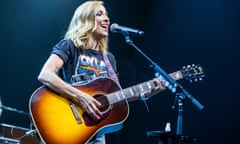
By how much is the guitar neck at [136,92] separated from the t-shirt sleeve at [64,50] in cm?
38

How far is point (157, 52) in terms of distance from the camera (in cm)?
526

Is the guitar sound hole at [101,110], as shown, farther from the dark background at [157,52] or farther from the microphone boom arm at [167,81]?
the dark background at [157,52]

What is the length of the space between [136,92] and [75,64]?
495 mm

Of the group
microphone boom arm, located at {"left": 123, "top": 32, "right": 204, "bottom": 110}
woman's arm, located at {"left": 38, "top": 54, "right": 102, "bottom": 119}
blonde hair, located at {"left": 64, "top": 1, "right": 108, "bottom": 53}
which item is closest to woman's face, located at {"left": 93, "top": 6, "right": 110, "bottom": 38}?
blonde hair, located at {"left": 64, "top": 1, "right": 108, "bottom": 53}

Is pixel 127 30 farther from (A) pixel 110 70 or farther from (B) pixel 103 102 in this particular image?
(B) pixel 103 102

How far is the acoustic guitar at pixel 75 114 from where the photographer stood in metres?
2.52

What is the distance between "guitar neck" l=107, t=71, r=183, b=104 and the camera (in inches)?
107

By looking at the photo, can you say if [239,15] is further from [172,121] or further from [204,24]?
[172,121]

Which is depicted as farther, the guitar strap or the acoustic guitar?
the guitar strap

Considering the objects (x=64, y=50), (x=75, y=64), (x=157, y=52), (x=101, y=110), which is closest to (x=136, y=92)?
(x=101, y=110)

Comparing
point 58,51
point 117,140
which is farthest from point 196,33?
point 58,51

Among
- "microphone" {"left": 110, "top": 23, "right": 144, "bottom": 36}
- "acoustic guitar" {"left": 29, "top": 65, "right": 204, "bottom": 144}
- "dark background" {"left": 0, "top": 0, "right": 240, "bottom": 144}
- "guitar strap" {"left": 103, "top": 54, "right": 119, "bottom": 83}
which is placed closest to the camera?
"acoustic guitar" {"left": 29, "top": 65, "right": 204, "bottom": 144}

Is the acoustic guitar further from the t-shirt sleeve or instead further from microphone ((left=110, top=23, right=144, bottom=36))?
A: microphone ((left=110, top=23, right=144, bottom=36))

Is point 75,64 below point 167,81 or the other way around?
the other way around
